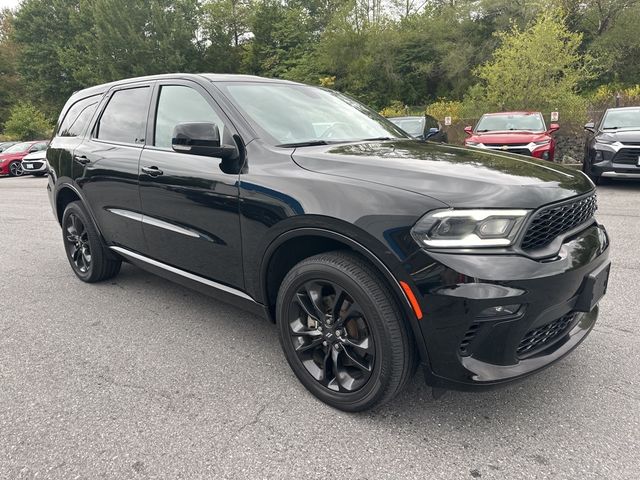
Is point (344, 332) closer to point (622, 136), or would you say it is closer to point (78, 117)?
point (78, 117)

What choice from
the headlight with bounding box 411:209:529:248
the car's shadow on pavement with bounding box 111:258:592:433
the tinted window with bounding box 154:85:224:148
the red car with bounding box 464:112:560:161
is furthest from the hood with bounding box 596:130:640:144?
the tinted window with bounding box 154:85:224:148

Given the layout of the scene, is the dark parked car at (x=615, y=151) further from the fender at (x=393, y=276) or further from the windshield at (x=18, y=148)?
the windshield at (x=18, y=148)

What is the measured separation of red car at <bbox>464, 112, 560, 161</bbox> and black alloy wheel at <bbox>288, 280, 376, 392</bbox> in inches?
290

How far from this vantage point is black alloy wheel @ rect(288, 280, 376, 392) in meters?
2.22

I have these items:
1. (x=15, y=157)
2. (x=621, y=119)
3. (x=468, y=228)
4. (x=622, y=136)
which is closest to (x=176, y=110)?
(x=468, y=228)

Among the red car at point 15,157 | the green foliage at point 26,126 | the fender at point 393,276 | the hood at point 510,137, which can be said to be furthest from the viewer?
the green foliage at point 26,126

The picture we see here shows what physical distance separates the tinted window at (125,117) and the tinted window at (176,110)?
8.7 inches

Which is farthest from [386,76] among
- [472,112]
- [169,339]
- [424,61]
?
[169,339]

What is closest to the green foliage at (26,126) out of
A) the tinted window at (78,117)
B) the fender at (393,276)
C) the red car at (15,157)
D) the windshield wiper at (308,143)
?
the red car at (15,157)

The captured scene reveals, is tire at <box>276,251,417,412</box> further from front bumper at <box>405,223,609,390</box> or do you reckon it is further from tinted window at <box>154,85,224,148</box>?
tinted window at <box>154,85,224,148</box>

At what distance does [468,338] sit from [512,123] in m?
10.1

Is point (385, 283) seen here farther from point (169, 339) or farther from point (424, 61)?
point (424, 61)

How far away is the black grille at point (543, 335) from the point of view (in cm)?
203

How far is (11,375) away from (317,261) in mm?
2039
